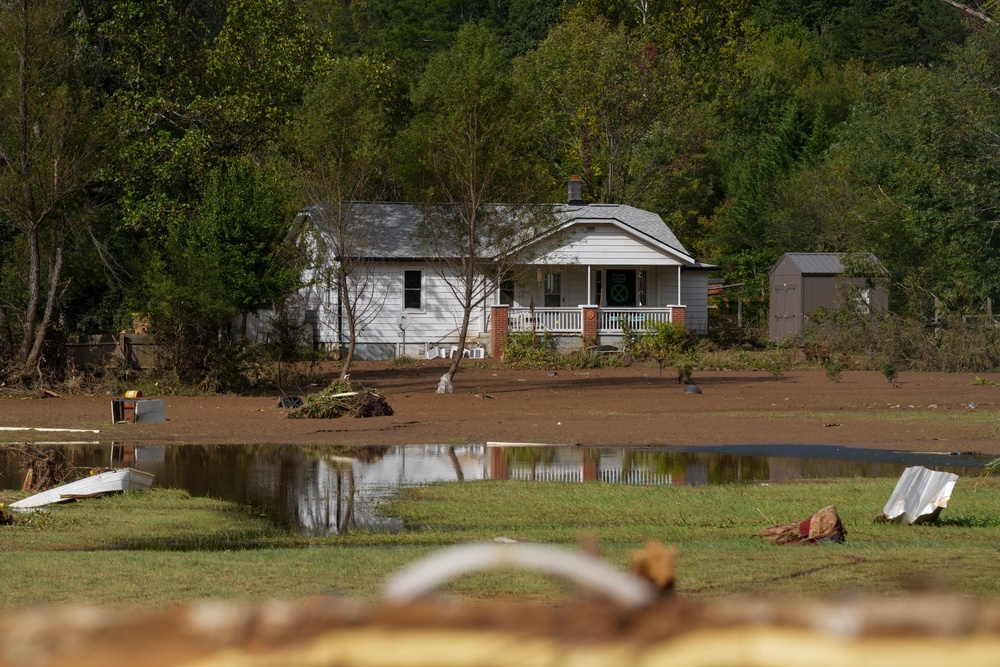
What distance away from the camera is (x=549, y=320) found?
1754 inches

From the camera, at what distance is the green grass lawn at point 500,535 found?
898 centimetres

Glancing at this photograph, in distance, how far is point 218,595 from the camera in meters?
8.75

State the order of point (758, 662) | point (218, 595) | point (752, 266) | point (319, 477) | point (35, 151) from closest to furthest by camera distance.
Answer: point (758, 662), point (218, 595), point (319, 477), point (35, 151), point (752, 266)

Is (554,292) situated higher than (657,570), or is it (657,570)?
(554,292)

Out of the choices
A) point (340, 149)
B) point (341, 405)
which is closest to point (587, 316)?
point (340, 149)

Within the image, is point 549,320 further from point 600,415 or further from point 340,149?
point 600,415

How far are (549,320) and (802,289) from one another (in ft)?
37.5

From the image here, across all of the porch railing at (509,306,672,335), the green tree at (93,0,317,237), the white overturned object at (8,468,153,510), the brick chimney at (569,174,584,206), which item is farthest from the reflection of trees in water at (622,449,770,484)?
the brick chimney at (569,174,584,206)

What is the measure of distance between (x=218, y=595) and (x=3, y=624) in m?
7.78

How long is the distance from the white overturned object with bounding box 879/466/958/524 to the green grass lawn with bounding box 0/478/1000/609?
0.27 meters

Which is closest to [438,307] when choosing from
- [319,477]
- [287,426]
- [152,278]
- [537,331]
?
[537,331]

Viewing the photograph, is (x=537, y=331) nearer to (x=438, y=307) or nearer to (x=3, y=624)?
(x=438, y=307)

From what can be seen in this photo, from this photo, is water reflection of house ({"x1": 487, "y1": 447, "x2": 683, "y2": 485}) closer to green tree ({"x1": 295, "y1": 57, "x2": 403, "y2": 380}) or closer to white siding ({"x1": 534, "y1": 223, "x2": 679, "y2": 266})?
green tree ({"x1": 295, "y1": 57, "x2": 403, "y2": 380})

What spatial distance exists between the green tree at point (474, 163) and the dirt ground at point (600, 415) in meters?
3.77
